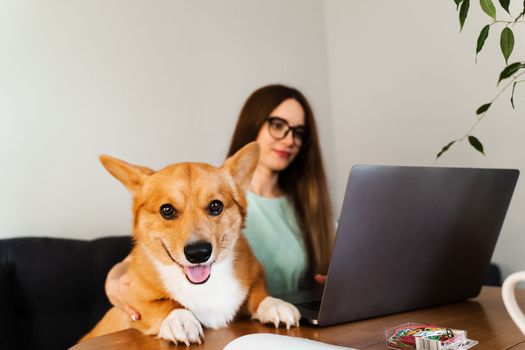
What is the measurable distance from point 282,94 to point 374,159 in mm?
1038

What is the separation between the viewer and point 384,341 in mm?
714

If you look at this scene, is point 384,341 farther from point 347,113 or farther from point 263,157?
point 347,113

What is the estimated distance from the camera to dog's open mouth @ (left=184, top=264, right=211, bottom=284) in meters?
0.93

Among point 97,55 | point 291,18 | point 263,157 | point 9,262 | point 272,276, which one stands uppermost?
point 291,18

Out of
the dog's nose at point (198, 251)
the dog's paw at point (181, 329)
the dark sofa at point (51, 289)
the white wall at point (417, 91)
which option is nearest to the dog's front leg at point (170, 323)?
the dog's paw at point (181, 329)

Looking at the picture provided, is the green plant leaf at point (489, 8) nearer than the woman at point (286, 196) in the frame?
Yes

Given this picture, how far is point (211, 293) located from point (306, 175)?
92 cm

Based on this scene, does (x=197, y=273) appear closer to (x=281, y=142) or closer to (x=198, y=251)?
(x=198, y=251)

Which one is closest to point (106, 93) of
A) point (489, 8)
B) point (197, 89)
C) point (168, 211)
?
point (197, 89)

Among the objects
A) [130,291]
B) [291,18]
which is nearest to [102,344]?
[130,291]

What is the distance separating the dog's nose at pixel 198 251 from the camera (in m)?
0.89

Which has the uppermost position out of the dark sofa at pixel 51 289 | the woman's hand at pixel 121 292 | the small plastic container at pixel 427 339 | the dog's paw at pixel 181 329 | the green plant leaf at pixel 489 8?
the green plant leaf at pixel 489 8

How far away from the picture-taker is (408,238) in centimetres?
83

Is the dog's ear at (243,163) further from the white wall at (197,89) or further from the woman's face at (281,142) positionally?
the white wall at (197,89)
